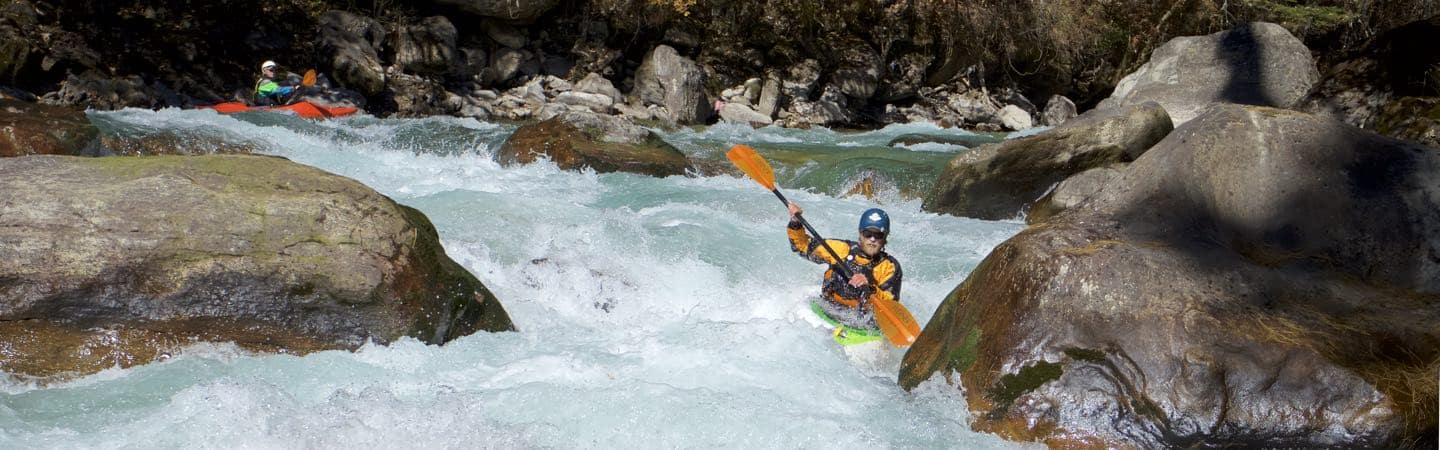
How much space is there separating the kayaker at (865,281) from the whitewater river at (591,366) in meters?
0.20

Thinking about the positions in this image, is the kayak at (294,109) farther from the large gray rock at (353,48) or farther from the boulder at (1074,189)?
the boulder at (1074,189)

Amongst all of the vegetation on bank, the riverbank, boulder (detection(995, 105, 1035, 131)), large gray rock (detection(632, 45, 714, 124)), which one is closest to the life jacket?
the riverbank

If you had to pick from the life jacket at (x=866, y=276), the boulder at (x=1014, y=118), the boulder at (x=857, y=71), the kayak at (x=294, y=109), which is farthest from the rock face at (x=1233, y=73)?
the kayak at (x=294, y=109)

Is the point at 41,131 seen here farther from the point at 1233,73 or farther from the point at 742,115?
the point at 1233,73

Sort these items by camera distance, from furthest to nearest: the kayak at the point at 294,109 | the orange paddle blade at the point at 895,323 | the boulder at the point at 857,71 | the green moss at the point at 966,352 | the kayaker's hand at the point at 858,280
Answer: the boulder at the point at 857,71, the kayak at the point at 294,109, the kayaker's hand at the point at 858,280, the orange paddle blade at the point at 895,323, the green moss at the point at 966,352

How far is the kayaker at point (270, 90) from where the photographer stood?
35.3ft

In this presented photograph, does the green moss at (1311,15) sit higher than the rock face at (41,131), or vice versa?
the rock face at (41,131)

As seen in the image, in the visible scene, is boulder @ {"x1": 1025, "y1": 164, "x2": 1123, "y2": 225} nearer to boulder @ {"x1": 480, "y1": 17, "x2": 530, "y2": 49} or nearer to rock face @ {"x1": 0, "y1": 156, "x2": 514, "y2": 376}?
rock face @ {"x1": 0, "y1": 156, "x2": 514, "y2": 376}

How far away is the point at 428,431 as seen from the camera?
9.71 ft

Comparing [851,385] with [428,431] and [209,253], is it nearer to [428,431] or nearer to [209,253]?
[428,431]

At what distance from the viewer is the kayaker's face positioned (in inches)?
182

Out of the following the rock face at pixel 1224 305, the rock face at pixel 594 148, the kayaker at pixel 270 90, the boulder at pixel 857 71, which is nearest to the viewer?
the rock face at pixel 1224 305

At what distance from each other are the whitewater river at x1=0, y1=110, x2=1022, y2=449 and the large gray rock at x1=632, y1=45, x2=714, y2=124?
20.1 feet

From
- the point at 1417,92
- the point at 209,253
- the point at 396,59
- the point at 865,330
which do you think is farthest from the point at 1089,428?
the point at 396,59
